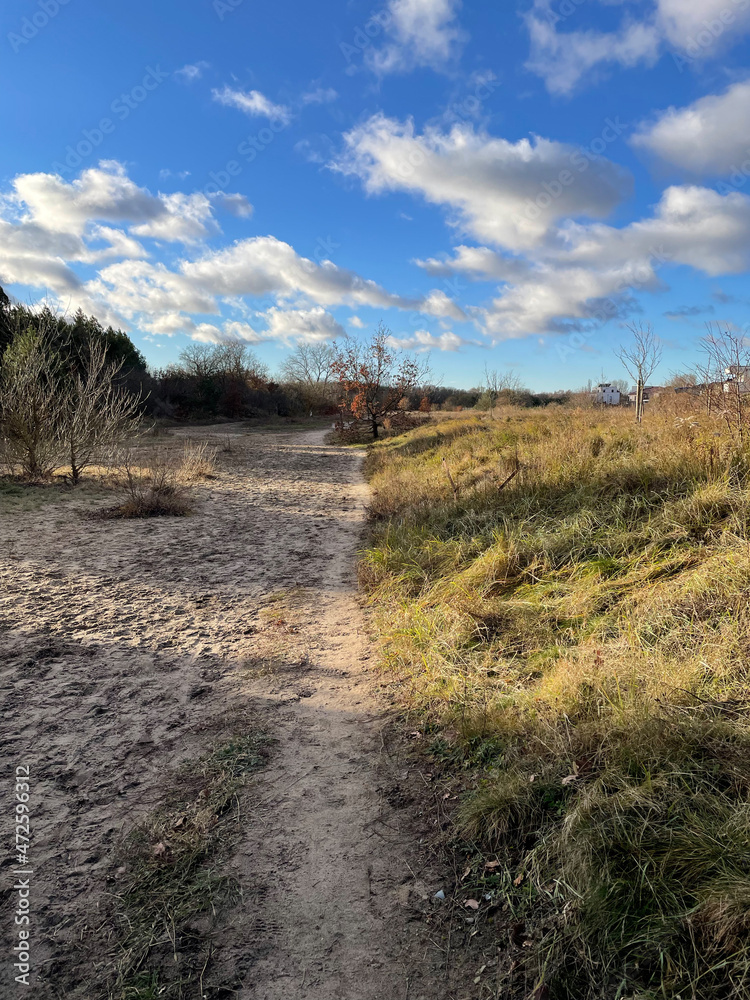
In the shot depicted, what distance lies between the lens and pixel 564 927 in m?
2.01

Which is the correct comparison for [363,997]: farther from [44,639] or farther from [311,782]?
[44,639]

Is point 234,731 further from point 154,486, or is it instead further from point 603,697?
point 154,486

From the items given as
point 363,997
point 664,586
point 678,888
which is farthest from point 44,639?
point 664,586

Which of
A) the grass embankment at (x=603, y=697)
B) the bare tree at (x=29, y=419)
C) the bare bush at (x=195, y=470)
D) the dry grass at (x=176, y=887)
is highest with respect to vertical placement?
the bare tree at (x=29, y=419)

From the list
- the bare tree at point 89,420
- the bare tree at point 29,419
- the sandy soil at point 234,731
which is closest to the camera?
the sandy soil at point 234,731

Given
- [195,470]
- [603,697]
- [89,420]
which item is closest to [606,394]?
[195,470]

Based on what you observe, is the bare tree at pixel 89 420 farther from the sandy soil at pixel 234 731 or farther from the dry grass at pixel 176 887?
the dry grass at pixel 176 887

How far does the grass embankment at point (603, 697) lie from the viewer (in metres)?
1.93

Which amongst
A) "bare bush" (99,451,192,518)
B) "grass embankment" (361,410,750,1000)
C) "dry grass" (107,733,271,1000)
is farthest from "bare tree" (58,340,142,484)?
"dry grass" (107,733,271,1000)

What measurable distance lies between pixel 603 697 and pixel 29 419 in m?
12.6

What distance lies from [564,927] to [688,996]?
1.35ft

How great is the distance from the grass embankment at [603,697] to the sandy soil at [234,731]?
406 millimetres

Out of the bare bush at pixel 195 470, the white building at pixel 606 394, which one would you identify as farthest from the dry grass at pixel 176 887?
the white building at pixel 606 394

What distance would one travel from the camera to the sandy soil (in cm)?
210
